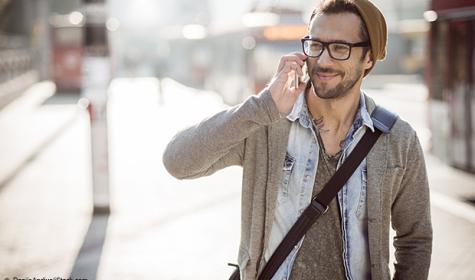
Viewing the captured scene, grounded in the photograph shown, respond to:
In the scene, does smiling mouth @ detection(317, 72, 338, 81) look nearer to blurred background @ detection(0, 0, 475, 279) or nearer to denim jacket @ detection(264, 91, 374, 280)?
denim jacket @ detection(264, 91, 374, 280)

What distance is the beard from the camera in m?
2.41

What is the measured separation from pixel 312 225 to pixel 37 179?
8.01m

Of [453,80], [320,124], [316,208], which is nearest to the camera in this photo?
[316,208]

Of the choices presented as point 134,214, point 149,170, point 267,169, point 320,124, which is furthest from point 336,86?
point 149,170

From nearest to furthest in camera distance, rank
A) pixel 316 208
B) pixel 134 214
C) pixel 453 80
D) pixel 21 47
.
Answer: pixel 316 208, pixel 134 214, pixel 453 80, pixel 21 47

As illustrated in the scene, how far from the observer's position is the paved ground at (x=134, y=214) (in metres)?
5.93

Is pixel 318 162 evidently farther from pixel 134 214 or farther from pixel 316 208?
pixel 134 214

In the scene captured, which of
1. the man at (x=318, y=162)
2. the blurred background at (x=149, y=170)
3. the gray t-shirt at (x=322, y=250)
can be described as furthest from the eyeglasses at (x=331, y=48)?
the blurred background at (x=149, y=170)

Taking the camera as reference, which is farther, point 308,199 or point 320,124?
point 320,124

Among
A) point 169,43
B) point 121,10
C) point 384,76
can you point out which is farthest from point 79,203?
point 121,10

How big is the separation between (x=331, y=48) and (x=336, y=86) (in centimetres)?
13

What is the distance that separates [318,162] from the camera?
245 centimetres

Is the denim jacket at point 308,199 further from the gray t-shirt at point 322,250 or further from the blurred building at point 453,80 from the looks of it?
the blurred building at point 453,80

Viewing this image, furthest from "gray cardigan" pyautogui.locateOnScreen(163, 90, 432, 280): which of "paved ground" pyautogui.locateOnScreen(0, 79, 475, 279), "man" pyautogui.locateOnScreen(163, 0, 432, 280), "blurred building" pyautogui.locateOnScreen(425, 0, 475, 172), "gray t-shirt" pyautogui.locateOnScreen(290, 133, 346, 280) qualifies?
"blurred building" pyautogui.locateOnScreen(425, 0, 475, 172)
